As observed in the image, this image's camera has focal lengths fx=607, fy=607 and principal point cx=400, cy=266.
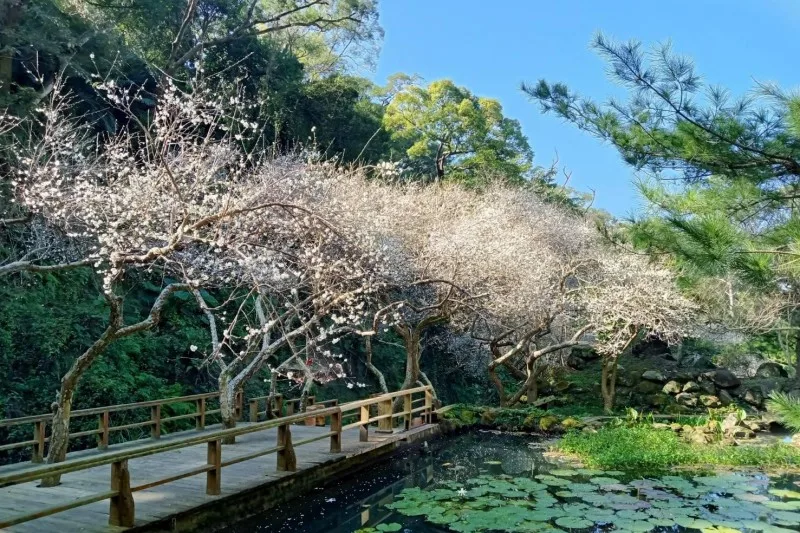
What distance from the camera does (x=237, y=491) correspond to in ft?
21.9

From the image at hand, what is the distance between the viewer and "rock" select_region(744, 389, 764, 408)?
18.1 m

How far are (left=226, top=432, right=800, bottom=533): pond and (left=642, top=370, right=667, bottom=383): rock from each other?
32.0 feet

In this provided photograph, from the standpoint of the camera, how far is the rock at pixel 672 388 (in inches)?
732

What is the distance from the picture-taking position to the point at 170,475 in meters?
6.93

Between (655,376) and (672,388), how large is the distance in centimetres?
62

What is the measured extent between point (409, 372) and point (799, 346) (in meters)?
13.7

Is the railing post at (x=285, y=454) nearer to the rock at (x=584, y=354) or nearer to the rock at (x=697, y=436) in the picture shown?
the rock at (x=697, y=436)

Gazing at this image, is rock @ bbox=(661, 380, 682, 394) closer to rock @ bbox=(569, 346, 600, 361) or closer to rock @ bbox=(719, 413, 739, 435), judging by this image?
rock @ bbox=(569, 346, 600, 361)

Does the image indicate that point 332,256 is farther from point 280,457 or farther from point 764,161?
point 764,161

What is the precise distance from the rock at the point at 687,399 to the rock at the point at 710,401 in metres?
0.22

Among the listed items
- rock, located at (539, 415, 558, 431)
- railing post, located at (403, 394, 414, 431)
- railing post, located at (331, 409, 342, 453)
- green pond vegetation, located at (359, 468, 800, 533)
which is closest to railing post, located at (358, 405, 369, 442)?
railing post, located at (331, 409, 342, 453)

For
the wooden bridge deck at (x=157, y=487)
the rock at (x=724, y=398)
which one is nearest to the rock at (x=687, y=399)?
the rock at (x=724, y=398)

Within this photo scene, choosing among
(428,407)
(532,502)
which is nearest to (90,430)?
(532,502)

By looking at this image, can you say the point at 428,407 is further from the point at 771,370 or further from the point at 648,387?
the point at 771,370
